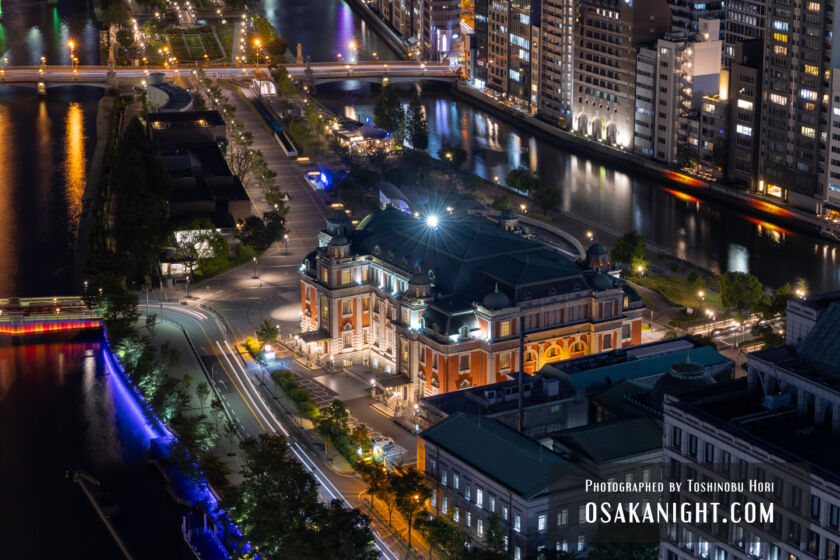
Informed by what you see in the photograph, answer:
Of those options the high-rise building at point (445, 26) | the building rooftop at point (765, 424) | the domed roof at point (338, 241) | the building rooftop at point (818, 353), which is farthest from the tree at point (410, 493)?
the high-rise building at point (445, 26)

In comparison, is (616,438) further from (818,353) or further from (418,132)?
(418,132)

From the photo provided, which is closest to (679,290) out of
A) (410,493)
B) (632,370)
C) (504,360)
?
(504,360)

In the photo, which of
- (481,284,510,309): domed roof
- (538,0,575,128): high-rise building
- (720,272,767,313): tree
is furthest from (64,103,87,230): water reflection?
(720,272,767,313): tree

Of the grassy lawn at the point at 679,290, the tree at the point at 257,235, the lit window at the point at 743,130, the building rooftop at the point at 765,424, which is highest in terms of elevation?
the building rooftop at the point at 765,424

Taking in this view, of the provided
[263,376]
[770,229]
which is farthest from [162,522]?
[770,229]

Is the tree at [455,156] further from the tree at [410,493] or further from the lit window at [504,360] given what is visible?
the tree at [410,493]

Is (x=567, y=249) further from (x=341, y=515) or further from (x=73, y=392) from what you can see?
(x=341, y=515)
